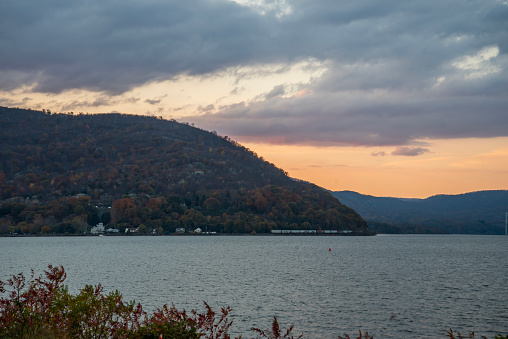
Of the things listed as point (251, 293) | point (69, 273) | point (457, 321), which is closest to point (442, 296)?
point (457, 321)

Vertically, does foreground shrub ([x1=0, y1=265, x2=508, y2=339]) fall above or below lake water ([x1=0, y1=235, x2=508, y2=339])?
above

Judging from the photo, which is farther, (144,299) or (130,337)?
(144,299)

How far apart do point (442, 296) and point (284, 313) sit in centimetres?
2568

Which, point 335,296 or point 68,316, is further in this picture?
point 335,296

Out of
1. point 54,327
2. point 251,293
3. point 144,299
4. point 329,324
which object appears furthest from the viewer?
point 251,293

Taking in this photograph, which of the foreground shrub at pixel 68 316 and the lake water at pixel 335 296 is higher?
the foreground shrub at pixel 68 316

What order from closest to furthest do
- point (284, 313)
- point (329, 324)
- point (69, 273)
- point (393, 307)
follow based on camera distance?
point (329, 324) < point (284, 313) < point (393, 307) < point (69, 273)

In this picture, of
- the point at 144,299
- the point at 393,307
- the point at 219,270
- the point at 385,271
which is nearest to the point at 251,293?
the point at 144,299

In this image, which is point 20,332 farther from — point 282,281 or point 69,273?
point 69,273

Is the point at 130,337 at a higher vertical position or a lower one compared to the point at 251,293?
higher

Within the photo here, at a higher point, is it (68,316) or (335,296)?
Answer: (68,316)

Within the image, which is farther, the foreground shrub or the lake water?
the lake water

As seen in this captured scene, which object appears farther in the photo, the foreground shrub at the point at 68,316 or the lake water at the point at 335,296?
the lake water at the point at 335,296

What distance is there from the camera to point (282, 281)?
261 feet
